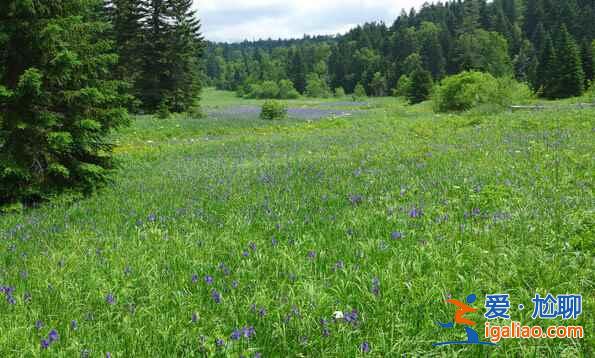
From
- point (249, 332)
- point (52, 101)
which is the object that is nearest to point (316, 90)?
point (52, 101)

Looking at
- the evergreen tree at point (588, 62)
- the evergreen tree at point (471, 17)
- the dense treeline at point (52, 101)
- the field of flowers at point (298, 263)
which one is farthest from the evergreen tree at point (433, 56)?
the field of flowers at point (298, 263)

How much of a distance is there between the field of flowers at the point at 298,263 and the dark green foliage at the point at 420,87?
5584 cm

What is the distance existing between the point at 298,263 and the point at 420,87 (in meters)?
61.9

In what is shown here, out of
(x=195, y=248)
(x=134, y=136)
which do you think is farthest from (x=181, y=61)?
(x=195, y=248)

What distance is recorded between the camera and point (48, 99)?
8.05m

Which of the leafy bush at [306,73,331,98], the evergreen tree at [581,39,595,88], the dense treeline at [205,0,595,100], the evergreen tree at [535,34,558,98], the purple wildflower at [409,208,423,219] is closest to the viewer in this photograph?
the purple wildflower at [409,208,423,219]

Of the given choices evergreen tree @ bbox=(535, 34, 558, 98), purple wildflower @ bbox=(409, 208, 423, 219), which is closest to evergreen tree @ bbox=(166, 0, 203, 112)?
purple wildflower @ bbox=(409, 208, 423, 219)

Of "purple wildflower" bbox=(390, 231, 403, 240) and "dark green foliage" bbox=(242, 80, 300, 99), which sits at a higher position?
"dark green foliage" bbox=(242, 80, 300, 99)

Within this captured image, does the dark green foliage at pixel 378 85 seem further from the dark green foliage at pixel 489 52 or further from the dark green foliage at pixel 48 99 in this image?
the dark green foliage at pixel 48 99

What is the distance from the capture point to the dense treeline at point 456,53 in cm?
5697

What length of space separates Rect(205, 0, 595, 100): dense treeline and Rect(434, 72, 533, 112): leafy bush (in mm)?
21728

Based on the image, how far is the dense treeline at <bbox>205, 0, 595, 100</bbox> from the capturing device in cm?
5697

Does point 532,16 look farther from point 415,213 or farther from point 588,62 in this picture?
point 415,213

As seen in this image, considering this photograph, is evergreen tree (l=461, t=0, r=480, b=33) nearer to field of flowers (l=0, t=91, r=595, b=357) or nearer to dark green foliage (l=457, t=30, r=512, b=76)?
dark green foliage (l=457, t=30, r=512, b=76)
